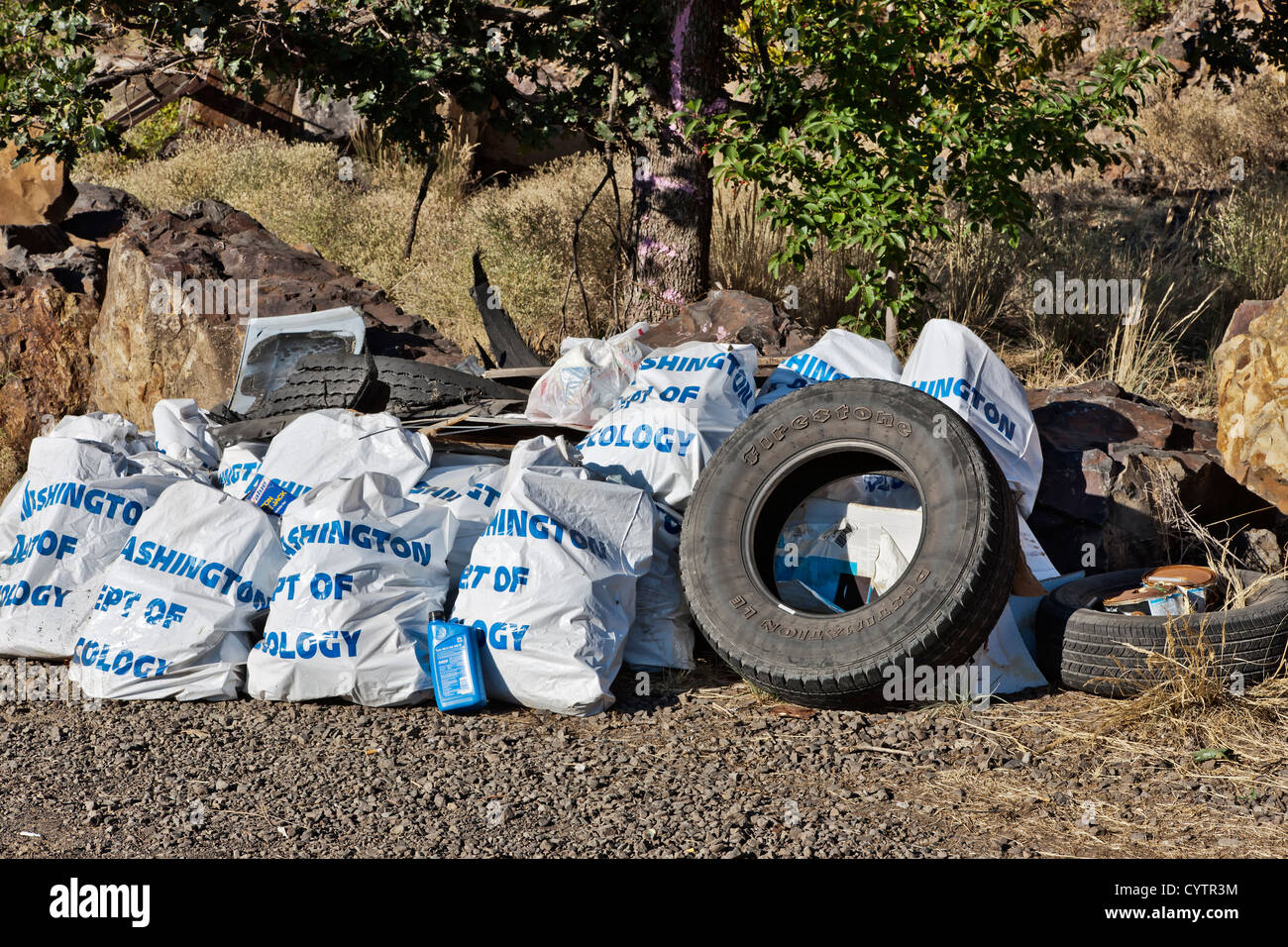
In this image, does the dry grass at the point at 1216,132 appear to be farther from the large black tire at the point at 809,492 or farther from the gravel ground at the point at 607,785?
the gravel ground at the point at 607,785

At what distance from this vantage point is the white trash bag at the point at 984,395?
15.0ft

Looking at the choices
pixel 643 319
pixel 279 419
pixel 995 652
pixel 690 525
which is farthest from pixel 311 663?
pixel 643 319

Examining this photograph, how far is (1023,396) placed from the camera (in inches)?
188

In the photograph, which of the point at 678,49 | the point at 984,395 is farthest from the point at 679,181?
the point at 984,395

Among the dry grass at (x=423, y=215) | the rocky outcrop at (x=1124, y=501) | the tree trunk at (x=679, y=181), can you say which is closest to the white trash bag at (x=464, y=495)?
the rocky outcrop at (x=1124, y=501)

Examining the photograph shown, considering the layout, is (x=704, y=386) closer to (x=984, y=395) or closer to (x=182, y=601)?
(x=984, y=395)

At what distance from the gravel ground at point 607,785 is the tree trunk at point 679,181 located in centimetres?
A: 359

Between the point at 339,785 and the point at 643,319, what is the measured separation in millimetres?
4258

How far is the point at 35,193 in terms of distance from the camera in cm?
897

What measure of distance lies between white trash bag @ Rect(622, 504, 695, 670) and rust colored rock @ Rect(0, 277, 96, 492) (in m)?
3.94

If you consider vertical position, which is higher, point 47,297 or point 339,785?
point 47,297

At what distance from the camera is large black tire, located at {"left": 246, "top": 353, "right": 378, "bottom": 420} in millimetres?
5293
